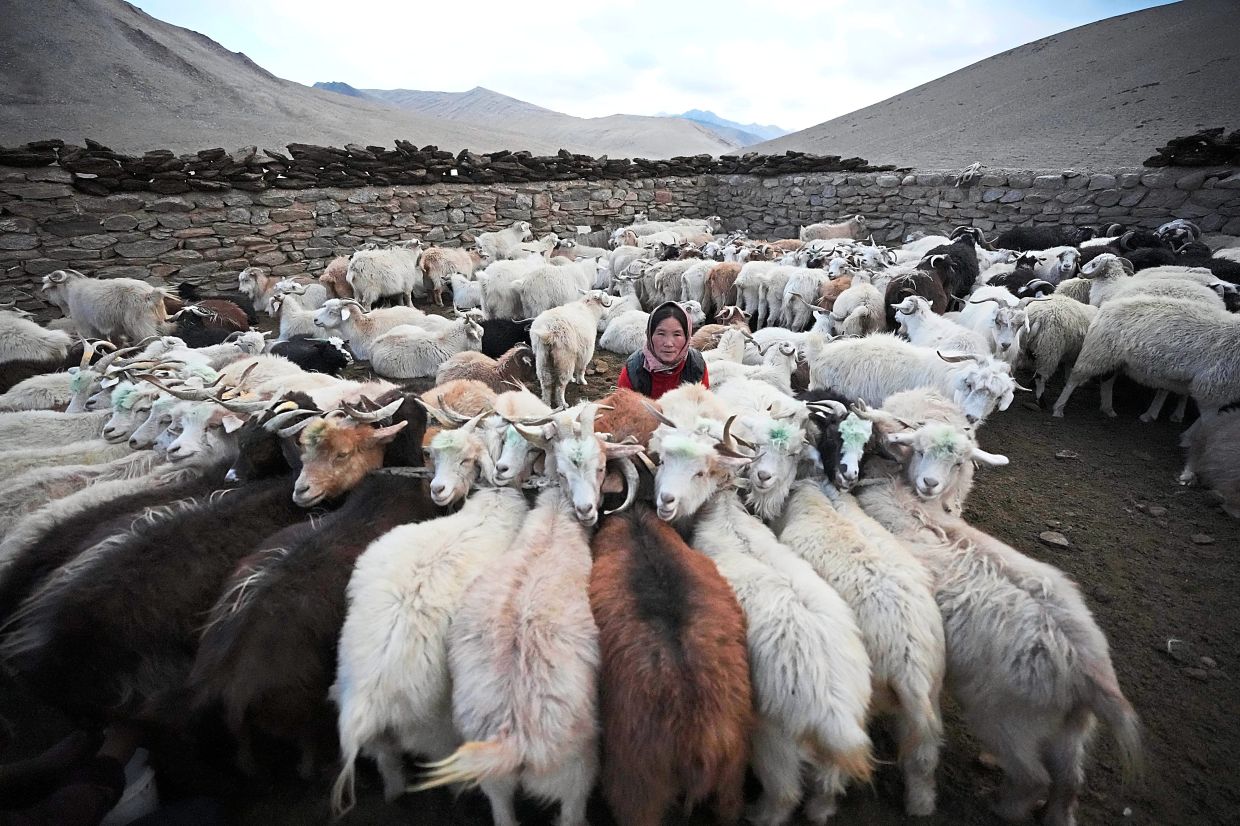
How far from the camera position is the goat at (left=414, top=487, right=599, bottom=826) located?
1.96 m

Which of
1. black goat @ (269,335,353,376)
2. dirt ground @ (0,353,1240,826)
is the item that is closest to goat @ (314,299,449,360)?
black goat @ (269,335,353,376)

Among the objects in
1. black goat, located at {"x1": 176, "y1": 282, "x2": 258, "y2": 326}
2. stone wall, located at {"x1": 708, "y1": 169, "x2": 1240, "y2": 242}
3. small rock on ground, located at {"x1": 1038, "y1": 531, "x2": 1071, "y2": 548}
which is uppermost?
stone wall, located at {"x1": 708, "y1": 169, "x2": 1240, "y2": 242}

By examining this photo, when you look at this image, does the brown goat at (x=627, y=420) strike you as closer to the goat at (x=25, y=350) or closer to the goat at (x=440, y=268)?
the goat at (x=25, y=350)

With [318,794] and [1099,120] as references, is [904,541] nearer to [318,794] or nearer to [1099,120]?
[318,794]

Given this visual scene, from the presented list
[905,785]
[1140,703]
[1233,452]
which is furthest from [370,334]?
[1233,452]

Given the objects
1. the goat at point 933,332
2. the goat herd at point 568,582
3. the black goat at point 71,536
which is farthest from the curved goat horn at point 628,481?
the goat at point 933,332

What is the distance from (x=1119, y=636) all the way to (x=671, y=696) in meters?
3.23

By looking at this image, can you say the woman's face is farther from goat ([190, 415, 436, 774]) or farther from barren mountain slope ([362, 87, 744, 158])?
barren mountain slope ([362, 87, 744, 158])

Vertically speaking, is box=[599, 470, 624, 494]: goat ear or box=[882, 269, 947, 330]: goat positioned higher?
box=[882, 269, 947, 330]: goat

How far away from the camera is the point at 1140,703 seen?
9.89 ft

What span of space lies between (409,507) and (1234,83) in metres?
37.2

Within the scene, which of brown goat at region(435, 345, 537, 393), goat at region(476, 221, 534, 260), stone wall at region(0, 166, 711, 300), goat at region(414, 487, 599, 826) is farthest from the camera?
goat at region(476, 221, 534, 260)

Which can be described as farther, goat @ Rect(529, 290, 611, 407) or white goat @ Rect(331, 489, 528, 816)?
goat @ Rect(529, 290, 611, 407)

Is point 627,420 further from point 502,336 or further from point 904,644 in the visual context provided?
point 502,336
